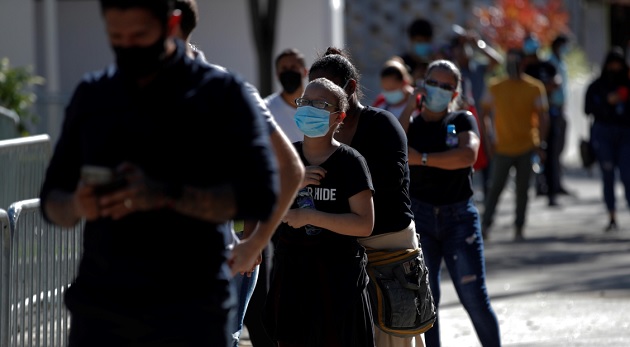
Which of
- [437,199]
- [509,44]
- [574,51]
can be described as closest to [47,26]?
[437,199]

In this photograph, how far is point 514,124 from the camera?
40.5 feet

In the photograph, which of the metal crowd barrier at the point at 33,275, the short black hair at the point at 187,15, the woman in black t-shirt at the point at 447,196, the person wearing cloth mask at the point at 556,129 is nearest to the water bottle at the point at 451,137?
the woman in black t-shirt at the point at 447,196

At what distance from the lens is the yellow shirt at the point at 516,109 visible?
12289mm

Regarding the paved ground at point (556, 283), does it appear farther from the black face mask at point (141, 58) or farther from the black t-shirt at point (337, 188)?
the black face mask at point (141, 58)

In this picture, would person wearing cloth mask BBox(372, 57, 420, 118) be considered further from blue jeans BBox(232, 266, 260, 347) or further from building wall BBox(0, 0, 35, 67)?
building wall BBox(0, 0, 35, 67)

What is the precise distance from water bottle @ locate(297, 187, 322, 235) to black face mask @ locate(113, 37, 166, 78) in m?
1.76

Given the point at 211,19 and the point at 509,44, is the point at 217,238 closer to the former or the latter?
the point at 211,19

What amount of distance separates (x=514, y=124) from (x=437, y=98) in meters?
5.86

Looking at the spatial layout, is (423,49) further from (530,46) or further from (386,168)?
(386,168)

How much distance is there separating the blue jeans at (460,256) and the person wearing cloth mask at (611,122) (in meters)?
6.43

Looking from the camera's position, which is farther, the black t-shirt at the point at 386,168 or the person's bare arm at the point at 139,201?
the black t-shirt at the point at 386,168

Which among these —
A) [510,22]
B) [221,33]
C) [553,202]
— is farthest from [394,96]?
[510,22]

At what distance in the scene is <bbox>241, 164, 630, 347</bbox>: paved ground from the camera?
8.01 metres

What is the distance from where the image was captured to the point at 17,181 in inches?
307
